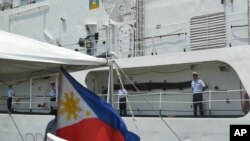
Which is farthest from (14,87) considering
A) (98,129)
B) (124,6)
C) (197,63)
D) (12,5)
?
(98,129)

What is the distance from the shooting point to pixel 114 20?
1205 cm

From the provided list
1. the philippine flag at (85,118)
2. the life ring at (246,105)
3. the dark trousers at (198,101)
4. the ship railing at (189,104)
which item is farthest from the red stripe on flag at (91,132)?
the dark trousers at (198,101)

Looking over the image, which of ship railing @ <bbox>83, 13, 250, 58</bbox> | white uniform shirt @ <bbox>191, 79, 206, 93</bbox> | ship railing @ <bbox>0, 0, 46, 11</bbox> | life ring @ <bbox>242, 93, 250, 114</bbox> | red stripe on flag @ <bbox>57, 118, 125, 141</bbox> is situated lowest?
red stripe on flag @ <bbox>57, 118, 125, 141</bbox>

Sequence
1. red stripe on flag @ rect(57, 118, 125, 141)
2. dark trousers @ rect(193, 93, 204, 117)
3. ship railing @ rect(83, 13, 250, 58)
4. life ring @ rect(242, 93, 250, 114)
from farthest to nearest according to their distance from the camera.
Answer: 1. ship railing @ rect(83, 13, 250, 58)
2. dark trousers @ rect(193, 93, 204, 117)
3. life ring @ rect(242, 93, 250, 114)
4. red stripe on flag @ rect(57, 118, 125, 141)

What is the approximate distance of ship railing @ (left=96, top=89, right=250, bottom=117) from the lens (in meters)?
8.82

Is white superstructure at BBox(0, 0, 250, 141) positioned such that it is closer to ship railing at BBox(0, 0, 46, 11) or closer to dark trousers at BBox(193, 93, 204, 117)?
dark trousers at BBox(193, 93, 204, 117)

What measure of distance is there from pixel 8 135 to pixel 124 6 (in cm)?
502

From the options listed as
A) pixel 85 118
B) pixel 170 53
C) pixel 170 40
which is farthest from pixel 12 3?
pixel 85 118

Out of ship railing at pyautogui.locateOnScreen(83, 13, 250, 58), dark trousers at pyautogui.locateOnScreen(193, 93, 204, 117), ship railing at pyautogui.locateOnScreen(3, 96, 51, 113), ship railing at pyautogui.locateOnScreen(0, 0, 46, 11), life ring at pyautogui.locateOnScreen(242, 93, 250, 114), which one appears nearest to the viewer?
life ring at pyautogui.locateOnScreen(242, 93, 250, 114)

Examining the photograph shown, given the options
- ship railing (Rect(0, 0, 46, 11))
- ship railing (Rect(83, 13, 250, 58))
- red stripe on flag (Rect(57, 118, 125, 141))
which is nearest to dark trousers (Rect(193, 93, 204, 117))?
ship railing (Rect(83, 13, 250, 58))

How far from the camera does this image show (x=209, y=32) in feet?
32.3

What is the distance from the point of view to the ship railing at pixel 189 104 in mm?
8820

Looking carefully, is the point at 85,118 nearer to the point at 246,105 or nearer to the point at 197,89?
the point at 246,105

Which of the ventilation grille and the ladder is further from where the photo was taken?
the ladder
